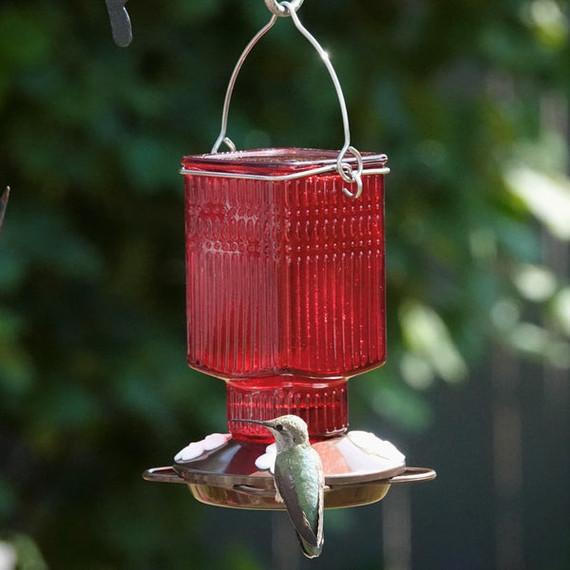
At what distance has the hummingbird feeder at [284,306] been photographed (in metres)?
1.42

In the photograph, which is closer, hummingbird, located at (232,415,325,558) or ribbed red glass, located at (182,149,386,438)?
hummingbird, located at (232,415,325,558)

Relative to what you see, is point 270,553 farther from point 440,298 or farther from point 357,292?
→ point 357,292

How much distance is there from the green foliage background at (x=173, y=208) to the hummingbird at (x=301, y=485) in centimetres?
134

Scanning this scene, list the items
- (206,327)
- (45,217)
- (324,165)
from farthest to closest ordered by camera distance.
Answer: (45,217) < (206,327) < (324,165)

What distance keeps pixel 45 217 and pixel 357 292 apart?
142 cm

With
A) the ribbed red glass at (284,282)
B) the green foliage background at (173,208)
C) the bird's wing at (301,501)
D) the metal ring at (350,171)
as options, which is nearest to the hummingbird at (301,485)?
the bird's wing at (301,501)

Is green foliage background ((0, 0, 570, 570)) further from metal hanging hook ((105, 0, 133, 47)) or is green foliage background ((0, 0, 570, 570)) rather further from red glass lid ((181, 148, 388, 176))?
metal hanging hook ((105, 0, 133, 47))

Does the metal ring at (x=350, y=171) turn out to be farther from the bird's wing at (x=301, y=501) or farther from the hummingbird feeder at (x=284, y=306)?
the bird's wing at (x=301, y=501)

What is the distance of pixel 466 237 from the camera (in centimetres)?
313

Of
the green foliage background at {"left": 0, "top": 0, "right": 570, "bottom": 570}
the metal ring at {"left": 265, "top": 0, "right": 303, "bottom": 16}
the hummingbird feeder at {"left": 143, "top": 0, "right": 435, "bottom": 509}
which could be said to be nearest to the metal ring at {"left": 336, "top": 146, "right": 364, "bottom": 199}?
the hummingbird feeder at {"left": 143, "top": 0, "right": 435, "bottom": 509}

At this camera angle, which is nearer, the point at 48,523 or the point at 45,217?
the point at 45,217

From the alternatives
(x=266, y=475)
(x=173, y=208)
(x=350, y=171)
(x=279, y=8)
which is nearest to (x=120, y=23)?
(x=279, y=8)

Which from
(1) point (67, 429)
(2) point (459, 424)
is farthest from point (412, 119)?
(2) point (459, 424)

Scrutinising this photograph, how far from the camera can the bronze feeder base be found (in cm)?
139
